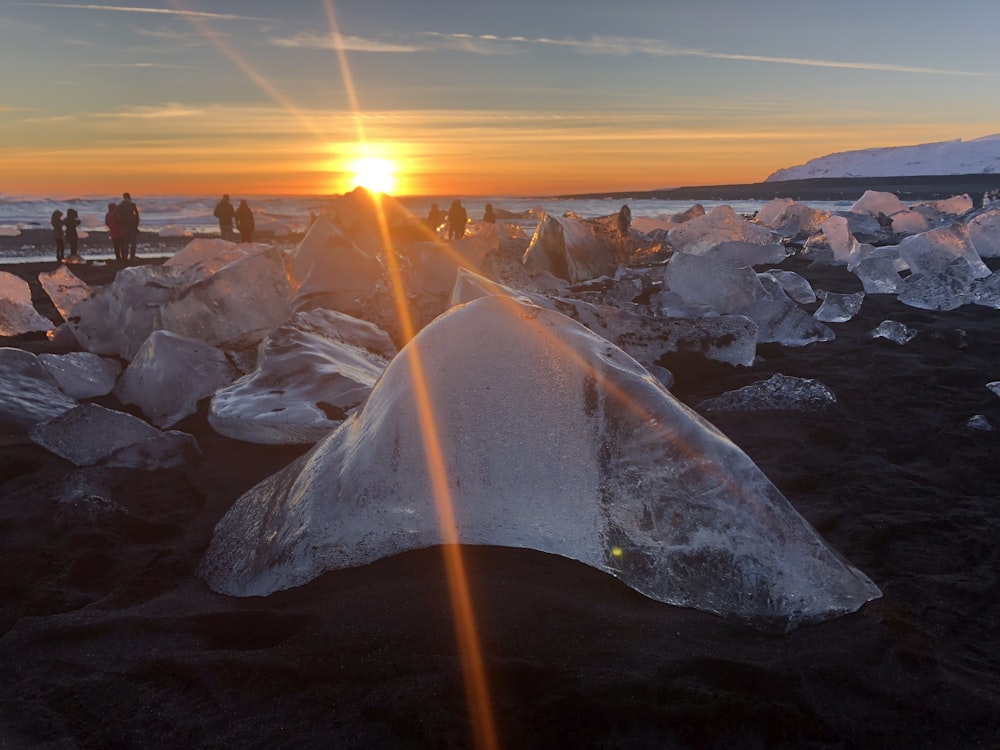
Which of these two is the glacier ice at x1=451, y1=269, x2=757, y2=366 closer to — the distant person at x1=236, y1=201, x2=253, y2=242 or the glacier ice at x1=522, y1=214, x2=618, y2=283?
the glacier ice at x1=522, y1=214, x2=618, y2=283

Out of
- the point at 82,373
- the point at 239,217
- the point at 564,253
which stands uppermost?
the point at 239,217

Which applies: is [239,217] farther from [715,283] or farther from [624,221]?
[715,283]

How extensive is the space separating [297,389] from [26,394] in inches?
54.3

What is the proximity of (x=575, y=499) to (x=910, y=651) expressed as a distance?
2.93 ft

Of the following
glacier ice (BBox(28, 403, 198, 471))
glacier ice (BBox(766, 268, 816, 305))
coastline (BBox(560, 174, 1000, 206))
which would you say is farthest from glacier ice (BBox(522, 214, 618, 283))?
coastline (BBox(560, 174, 1000, 206))

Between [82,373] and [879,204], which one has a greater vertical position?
[879,204]

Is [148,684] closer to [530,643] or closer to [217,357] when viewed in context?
[530,643]

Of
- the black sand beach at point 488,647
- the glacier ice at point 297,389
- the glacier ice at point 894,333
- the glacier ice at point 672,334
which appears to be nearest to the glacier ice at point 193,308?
the glacier ice at point 297,389

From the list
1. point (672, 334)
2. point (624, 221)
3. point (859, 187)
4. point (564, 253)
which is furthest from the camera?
point (859, 187)

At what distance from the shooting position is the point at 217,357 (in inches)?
169

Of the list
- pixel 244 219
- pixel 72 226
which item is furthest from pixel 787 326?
pixel 72 226

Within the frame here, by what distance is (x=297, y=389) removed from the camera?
142 inches

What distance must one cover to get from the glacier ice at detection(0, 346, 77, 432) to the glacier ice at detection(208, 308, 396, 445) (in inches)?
30.8

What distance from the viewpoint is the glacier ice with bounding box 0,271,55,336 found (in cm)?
627
